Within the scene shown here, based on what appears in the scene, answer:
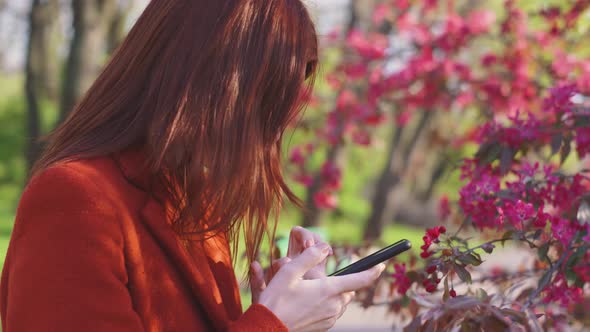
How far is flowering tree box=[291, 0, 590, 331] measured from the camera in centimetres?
181

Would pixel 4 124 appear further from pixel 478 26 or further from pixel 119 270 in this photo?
pixel 119 270

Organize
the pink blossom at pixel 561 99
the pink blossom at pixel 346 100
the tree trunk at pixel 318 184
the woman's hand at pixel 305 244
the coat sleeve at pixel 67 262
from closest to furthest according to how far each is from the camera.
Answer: the coat sleeve at pixel 67 262 → the woman's hand at pixel 305 244 → the pink blossom at pixel 561 99 → the pink blossom at pixel 346 100 → the tree trunk at pixel 318 184

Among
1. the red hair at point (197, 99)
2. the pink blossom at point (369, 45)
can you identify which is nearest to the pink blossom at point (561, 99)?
the red hair at point (197, 99)

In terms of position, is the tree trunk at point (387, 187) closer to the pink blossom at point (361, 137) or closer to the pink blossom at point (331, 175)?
Answer: the pink blossom at point (331, 175)

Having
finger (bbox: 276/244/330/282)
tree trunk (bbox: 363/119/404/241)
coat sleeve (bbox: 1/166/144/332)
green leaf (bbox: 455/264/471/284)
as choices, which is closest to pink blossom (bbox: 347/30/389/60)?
tree trunk (bbox: 363/119/404/241)

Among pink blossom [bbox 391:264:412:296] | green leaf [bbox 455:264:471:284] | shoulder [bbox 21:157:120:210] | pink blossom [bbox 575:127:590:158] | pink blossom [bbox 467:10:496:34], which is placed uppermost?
shoulder [bbox 21:157:120:210]

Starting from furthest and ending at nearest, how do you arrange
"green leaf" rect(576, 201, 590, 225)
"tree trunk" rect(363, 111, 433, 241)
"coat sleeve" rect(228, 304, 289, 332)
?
"tree trunk" rect(363, 111, 433, 241) → "green leaf" rect(576, 201, 590, 225) → "coat sleeve" rect(228, 304, 289, 332)

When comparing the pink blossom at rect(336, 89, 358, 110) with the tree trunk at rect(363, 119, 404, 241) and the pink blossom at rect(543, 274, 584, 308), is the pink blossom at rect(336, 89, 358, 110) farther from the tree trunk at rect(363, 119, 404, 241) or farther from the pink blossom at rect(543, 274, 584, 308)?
the pink blossom at rect(543, 274, 584, 308)

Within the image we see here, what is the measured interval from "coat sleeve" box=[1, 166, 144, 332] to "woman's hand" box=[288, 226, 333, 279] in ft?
1.28

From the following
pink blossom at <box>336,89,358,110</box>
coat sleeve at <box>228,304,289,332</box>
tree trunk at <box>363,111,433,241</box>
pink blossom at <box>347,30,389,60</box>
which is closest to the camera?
coat sleeve at <box>228,304,289,332</box>

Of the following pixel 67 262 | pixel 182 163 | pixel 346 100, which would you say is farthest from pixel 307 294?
pixel 346 100

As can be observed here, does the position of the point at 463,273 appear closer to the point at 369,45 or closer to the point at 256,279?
the point at 256,279

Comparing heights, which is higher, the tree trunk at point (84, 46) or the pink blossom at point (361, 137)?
the tree trunk at point (84, 46)

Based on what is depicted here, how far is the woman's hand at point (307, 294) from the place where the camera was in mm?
1397
